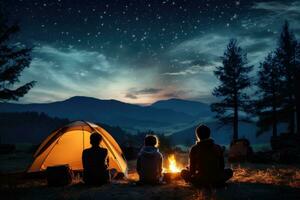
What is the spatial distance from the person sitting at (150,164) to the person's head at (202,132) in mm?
1849

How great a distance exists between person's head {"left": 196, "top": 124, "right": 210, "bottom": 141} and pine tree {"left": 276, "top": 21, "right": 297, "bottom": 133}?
101ft

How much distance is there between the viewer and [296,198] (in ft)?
23.4

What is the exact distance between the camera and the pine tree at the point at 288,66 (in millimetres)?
37438

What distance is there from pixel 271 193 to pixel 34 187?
6408mm

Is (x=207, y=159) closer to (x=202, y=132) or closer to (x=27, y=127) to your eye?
(x=202, y=132)

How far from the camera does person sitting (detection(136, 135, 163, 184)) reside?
1003 centimetres

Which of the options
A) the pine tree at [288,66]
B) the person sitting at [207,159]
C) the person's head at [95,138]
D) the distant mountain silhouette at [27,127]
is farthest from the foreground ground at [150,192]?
the distant mountain silhouette at [27,127]

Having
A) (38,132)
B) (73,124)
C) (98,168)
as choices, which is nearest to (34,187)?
(98,168)

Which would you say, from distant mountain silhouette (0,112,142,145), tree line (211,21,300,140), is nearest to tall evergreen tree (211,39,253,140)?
tree line (211,21,300,140)

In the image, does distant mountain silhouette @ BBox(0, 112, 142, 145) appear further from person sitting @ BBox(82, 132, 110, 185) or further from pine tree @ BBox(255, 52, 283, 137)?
person sitting @ BBox(82, 132, 110, 185)

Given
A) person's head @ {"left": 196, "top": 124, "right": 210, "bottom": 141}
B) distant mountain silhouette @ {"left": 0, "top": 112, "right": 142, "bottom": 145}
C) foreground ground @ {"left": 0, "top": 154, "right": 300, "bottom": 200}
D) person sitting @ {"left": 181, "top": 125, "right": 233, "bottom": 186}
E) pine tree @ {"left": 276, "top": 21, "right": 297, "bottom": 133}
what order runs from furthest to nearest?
distant mountain silhouette @ {"left": 0, "top": 112, "right": 142, "bottom": 145}, pine tree @ {"left": 276, "top": 21, "right": 297, "bottom": 133}, person sitting @ {"left": 181, "top": 125, "right": 233, "bottom": 186}, person's head @ {"left": 196, "top": 124, "right": 210, "bottom": 141}, foreground ground @ {"left": 0, "top": 154, "right": 300, "bottom": 200}

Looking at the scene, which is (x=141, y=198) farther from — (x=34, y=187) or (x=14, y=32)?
(x=14, y=32)

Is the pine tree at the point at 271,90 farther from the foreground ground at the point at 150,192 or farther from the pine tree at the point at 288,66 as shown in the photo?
the foreground ground at the point at 150,192

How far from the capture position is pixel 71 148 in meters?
14.1
